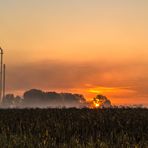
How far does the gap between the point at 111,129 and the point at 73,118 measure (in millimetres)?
3486

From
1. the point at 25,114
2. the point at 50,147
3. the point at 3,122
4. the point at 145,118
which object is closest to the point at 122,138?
the point at 50,147

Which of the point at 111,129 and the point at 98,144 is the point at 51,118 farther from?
the point at 98,144

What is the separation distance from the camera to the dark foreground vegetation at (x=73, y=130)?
16.3 metres

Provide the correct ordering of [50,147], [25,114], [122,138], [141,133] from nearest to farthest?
[50,147] → [122,138] → [141,133] → [25,114]

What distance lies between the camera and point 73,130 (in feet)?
65.3

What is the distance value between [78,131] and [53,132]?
101 cm

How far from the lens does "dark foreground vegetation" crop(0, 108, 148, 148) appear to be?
1634cm

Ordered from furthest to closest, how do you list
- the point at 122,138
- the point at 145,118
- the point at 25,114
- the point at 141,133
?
the point at 25,114 < the point at 145,118 < the point at 141,133 < the point at 122,138

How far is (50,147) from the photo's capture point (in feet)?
51.3

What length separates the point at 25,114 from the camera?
1035 inches

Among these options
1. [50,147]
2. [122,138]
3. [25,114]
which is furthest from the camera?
[25,114]

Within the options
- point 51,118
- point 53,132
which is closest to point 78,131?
point 53,132

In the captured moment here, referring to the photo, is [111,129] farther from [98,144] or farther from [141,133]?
[98,144]

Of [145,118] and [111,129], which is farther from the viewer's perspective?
[145,118]
